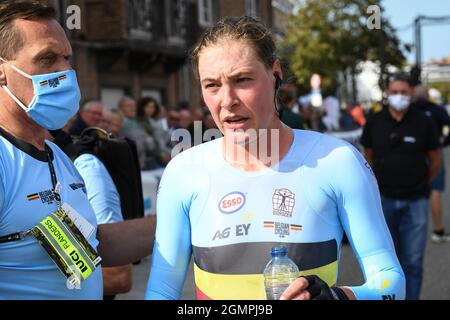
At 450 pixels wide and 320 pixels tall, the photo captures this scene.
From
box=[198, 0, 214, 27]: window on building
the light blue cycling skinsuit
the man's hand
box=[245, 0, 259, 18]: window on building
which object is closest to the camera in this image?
the man's hand

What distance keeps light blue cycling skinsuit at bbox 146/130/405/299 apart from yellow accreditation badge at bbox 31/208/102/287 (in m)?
0.27

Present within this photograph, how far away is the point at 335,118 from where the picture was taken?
14.9 metres

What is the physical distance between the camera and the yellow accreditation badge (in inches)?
91.1

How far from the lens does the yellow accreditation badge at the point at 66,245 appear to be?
2.31m

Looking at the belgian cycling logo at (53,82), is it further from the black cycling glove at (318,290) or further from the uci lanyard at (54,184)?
the black cycling glove at (318,290)

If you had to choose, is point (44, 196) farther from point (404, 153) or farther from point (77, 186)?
point (404, 153)

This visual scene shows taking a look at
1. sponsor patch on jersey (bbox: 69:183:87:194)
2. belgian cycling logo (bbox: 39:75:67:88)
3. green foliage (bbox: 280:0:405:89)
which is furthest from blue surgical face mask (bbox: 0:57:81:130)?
green foliage (bbox: 280:0:405:89)

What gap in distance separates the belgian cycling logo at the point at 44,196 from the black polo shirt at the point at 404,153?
3.98 meters

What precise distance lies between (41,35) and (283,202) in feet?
3.34

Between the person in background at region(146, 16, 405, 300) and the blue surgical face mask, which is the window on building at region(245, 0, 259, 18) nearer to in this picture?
the blue surgical face mask

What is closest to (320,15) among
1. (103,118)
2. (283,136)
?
(103,118)

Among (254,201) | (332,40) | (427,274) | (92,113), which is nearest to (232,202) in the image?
(254,201)

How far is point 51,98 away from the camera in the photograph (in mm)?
2586

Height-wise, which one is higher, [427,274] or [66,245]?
[66,245]
